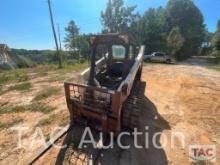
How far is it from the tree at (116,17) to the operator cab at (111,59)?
87.2 feet

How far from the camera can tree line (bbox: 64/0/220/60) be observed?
26.6 metres

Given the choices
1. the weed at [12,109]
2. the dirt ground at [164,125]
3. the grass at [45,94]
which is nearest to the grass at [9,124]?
the dirt ground at [164,125]

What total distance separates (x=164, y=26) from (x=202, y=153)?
3128cm

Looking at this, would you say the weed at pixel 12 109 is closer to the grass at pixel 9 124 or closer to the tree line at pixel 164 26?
the grass at pixel 9 124

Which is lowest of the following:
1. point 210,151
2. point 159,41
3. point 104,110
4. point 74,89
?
point 210,151

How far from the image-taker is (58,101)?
6.18 m

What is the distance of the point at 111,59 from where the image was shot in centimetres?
543

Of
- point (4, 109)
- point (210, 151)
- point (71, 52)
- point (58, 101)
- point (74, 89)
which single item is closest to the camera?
point (210, 151)

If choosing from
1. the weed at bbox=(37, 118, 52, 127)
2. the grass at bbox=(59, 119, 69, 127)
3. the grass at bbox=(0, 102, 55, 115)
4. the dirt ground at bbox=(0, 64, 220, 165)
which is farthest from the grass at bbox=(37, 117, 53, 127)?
the grass at bbox=(0, 102, 55, 115)

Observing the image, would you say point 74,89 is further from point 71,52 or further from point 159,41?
point 71,52

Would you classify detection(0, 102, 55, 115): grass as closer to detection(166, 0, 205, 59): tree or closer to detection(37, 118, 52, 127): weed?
detection(37, 118, 52, 127): weed

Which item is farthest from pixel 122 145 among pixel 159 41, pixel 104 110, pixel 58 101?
pixel 159 41

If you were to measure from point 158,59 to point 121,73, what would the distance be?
671 inches

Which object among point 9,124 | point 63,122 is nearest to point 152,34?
point 63,122
